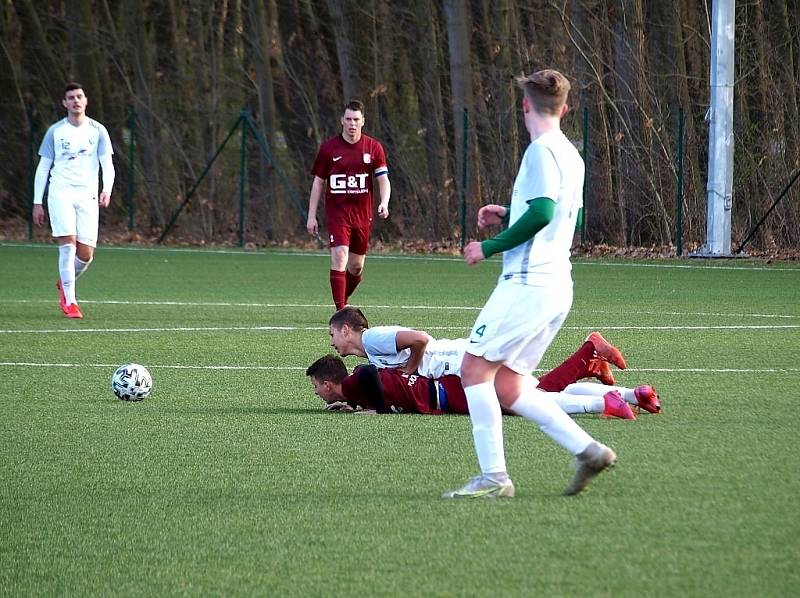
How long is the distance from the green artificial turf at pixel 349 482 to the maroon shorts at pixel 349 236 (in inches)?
75.5

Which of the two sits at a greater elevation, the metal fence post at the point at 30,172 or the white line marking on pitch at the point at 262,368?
the metal fence post at the point at 30,172

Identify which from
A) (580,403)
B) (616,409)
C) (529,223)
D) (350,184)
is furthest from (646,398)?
(350,184)

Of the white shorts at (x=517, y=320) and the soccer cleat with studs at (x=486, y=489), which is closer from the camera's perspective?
the white shorts at (x=517, y=320)

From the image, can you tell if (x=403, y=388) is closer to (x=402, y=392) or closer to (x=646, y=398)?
(x=402, y=392)

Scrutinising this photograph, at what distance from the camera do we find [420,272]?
74.7ft

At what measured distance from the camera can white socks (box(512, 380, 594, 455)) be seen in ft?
19.9

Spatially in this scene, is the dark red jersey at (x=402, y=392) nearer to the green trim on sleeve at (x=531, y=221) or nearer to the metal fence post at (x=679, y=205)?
the green trim on sleeve at (x=531, y=221)

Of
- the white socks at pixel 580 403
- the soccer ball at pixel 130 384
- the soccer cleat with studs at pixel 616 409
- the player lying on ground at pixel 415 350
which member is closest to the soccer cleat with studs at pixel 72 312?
the soccer ball at pixel 130 384

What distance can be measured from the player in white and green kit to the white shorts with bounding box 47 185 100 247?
31.9 ft

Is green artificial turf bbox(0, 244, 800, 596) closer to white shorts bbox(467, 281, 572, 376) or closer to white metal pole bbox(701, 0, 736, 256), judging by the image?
white shorts bbox(467, 281, 572, 376)

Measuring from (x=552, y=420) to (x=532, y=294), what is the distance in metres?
0.54

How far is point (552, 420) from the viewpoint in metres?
6.14

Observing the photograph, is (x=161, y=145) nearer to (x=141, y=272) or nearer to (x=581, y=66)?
(x=581, y=66)

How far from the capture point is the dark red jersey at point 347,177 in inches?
605
